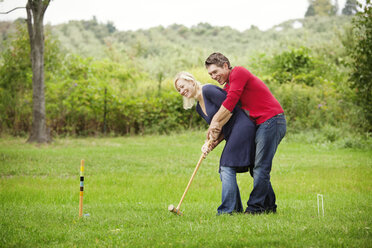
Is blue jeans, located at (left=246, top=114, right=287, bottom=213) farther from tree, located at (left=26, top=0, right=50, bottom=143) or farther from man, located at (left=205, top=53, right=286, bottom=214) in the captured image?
tree, located at (left=26, top=0, right=50, bottom=143)

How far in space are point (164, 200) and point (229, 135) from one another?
1.99 m

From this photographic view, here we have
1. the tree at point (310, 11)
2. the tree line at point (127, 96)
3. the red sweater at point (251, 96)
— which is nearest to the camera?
the red sweater at point (251, 96)

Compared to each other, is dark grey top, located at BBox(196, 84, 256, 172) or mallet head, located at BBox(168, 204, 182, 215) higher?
dark grey top, located at BBox(196, 84, 256, 172)

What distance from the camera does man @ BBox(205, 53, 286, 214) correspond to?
4.69 meters

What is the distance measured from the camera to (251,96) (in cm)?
482

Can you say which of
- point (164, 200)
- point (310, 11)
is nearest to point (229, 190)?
point (164, 200)

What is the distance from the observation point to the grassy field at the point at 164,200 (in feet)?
13.1

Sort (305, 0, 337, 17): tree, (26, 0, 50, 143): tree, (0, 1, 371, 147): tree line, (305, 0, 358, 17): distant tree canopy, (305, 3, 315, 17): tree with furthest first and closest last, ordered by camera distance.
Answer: (305, 3, 315, 17): tree
(305, 0, 337, 17): tree
(305, 0, 358, 17): distant tree canopy
(0, 1, 371, 147): tree line
(26, 0, 50, 143): tree

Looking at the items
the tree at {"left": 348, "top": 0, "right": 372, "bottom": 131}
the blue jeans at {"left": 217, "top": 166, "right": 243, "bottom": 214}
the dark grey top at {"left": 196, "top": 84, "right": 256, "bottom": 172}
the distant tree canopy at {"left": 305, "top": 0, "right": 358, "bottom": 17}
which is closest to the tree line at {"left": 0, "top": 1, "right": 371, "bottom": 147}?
the tree at {"left": 348, "top": 0, "right": 372, "bottom": 131}

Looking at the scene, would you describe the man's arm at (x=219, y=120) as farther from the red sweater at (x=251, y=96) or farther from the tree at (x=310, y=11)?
the tree at (x=310, y=11)

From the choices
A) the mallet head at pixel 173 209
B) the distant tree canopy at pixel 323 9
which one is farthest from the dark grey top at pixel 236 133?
the distant tree canopy at pixel 323 9

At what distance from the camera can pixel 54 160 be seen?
9.73m

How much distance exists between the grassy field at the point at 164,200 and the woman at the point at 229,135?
392mm

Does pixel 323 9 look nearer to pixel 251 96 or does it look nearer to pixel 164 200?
pixel 164 200
